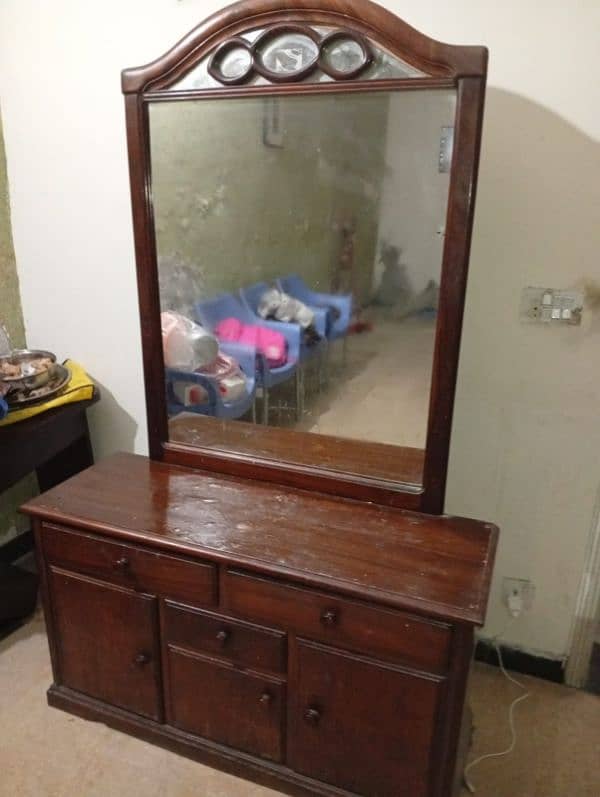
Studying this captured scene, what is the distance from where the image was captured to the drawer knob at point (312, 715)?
1258 millimetres

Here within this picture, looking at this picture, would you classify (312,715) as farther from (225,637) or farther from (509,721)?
(509,721)

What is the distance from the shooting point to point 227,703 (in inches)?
53.7

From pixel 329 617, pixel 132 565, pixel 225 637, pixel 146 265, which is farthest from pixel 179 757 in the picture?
pixel 146 265

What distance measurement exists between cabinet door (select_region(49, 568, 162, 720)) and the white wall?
603 millimetres

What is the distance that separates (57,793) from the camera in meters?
1.37

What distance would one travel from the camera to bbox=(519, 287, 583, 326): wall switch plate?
55.1 inches

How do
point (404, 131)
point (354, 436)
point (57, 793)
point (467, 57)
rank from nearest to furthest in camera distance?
point (467, 57), point (404, 131), point (57, 793), point (354, 436)

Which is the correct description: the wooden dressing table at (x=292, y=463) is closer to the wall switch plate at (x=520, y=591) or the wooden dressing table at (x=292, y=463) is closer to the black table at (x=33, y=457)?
the black table at (x=33, y=457)

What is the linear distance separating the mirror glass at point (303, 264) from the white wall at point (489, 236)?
246 mm

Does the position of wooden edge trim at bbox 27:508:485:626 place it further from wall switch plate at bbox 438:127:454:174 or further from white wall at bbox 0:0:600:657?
wall switch plate at bbox 438:127:454:174

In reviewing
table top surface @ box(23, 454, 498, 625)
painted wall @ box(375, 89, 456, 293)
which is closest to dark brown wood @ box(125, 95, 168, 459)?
table top surface @ box(23, 454, 498, 625)

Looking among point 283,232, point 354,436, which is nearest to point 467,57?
point 283,232

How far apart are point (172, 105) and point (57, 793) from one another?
1601 millimetres

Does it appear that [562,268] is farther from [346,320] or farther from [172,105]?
[172,105]
